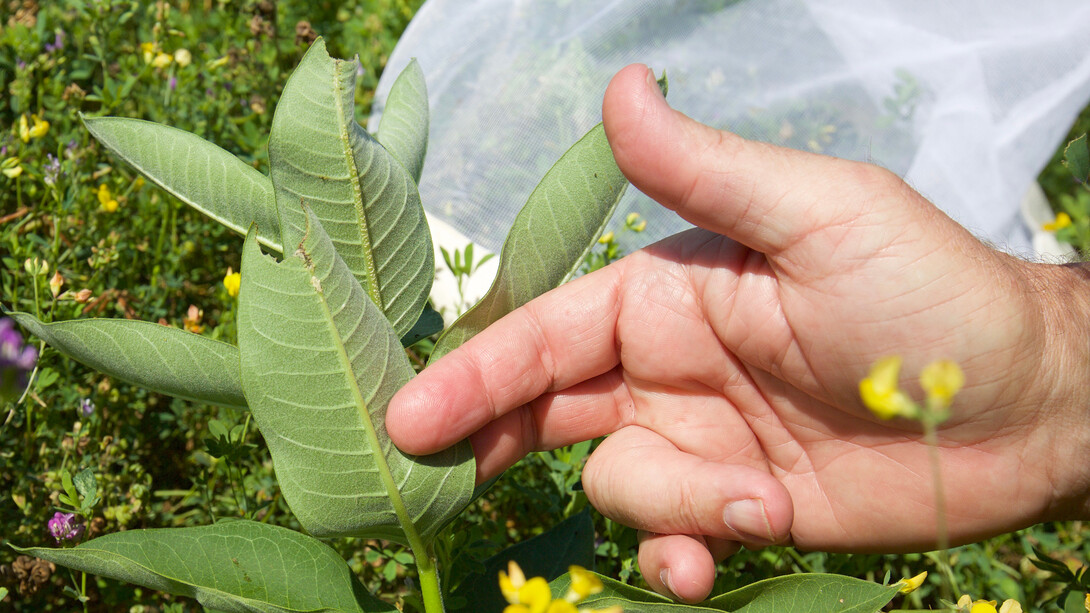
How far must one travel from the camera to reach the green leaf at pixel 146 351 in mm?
1069

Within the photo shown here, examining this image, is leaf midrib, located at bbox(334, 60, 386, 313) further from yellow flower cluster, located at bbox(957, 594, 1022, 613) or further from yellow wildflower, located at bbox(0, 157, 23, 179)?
yellow wildflower, located at bbox(0, 157, 23, 179)

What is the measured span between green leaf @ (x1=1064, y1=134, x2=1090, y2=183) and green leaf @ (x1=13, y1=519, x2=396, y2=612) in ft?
4.10

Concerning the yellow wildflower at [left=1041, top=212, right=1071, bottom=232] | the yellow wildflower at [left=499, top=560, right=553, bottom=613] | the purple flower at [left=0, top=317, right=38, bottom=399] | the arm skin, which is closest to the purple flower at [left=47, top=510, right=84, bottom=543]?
the purple flower at [left=0, top=317, right=38, bottom=399]

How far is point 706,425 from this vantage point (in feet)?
5.19

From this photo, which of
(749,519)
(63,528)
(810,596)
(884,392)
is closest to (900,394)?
(884,392)

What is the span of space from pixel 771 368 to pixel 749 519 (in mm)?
283

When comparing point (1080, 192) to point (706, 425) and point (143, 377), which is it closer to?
point (706, 425)

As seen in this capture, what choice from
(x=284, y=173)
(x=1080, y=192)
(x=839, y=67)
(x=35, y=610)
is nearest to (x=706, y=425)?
(x=284, y=173)

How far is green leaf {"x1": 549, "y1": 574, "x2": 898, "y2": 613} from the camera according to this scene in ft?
3.47

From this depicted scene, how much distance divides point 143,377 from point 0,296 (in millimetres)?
1167

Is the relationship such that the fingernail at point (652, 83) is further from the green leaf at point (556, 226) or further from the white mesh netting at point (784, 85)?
the white mesh netting at point (784, 85)

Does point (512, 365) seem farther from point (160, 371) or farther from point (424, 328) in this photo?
point (160, 371)

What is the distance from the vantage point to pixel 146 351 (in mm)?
1075

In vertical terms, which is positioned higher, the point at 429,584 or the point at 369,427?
the point at 369,427
